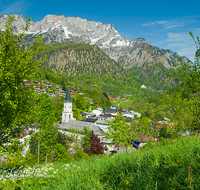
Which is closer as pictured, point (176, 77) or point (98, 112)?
point (176, 77)

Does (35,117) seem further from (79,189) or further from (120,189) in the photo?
(120,189)

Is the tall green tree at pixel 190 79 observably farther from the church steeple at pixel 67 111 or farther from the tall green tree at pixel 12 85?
the church steeple at pixel 67 111

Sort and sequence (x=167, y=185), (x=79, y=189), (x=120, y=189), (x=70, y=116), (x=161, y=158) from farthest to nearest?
(x=70, y=116), (x=161, y=158), (x=79, y=189), (x=120, y=189), (x=167, y=185)

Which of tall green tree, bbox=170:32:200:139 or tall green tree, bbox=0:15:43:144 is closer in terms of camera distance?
tall green tree, bbox=0:15:43:144

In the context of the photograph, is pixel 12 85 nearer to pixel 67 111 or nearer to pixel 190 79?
pixel 190 79

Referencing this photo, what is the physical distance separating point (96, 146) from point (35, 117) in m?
16.7

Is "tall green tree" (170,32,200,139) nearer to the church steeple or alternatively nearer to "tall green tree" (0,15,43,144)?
"tall green tree" (0,15,43,144)

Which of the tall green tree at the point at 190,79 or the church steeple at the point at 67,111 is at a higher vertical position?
the tall green tree at the point at 190,79

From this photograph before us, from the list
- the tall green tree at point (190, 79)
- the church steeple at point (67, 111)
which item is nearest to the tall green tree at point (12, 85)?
the tall green tree at point (190, 79)

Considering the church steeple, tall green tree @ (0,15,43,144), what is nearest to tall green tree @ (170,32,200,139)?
tall green tree @ (0,15,43,144)

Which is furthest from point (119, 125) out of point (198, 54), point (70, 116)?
point (70, 116)

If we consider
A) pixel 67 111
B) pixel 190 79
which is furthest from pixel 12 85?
pixel 67 111

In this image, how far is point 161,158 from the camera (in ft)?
12.3

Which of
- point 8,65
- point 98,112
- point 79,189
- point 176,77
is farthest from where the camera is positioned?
point 98,112
